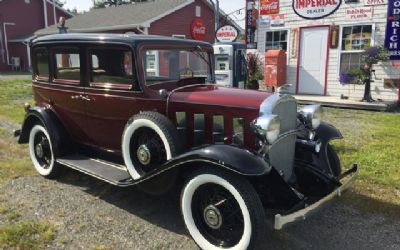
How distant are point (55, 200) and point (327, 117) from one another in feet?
21.5

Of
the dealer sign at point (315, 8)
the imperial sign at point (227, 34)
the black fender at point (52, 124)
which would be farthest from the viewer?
the imperial sign at point (227, 34)

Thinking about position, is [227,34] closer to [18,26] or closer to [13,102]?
[13,102]

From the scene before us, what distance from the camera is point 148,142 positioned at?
374cm

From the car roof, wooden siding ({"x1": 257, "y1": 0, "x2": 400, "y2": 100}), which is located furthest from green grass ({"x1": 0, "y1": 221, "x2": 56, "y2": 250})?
wooden siding ({"x1": 257, "y1": 0, "x2": 400, "y2": 100})

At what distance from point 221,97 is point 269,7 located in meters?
9.64

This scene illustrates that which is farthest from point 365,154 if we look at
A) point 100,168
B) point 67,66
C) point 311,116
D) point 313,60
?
point 313,60

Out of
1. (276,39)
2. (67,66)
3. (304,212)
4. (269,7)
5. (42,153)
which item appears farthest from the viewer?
(276,39)

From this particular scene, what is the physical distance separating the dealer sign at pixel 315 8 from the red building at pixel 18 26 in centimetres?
2162

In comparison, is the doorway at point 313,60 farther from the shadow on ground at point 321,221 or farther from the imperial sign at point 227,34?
the shadow on ground at point 321,221

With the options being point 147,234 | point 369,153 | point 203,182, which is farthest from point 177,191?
point 369,153

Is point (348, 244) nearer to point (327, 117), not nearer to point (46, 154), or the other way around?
point (46, 154)

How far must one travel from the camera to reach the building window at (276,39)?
40.1 ft

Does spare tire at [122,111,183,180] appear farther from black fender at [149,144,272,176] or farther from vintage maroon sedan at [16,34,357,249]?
black fender at [149,144,272,176]

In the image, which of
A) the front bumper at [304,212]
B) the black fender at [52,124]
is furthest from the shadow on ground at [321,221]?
the black fender at [52,124]
